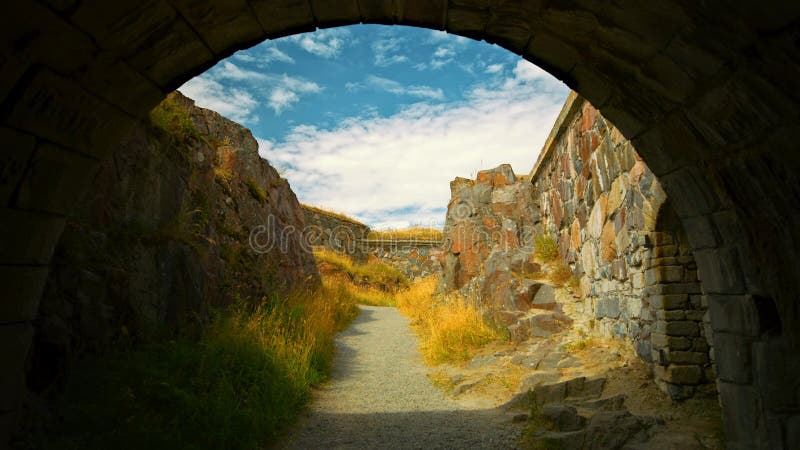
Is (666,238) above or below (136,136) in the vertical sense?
below

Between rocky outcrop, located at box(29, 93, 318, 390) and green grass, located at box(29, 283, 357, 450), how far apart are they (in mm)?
263

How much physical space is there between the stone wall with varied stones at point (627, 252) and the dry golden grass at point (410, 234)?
14618 millimetres

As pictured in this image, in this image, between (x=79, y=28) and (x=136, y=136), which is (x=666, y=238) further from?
(x=136, y=136)

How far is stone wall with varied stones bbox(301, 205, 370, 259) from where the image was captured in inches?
866

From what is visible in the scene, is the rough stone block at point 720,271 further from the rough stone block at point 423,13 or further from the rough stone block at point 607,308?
the rough stone block at point 607,308

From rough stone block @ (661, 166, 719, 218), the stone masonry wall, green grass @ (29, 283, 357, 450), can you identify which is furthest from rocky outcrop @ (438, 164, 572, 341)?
the stone masonry wall

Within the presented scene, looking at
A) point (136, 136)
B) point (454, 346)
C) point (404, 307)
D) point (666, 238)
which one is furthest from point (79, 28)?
point (404, 307)

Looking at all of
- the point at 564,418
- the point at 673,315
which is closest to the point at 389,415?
the point at 564,418

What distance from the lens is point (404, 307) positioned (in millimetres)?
15047

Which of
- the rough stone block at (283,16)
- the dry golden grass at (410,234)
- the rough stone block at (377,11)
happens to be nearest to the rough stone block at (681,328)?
the rough stone block at (377,11)

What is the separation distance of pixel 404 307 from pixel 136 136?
11.0m

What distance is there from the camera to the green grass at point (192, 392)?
10.2 feet

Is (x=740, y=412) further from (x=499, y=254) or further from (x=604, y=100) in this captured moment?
(x=499, y=254)

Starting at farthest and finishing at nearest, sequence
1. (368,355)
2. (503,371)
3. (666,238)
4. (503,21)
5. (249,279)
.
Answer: (368,355) → (249,279) → (503,371) → (666,238) → (503,21)
